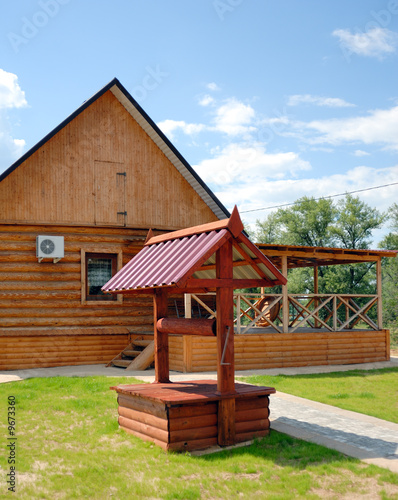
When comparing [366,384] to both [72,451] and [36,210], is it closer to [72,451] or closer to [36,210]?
[72,451]

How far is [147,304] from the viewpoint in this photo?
16.5 meters

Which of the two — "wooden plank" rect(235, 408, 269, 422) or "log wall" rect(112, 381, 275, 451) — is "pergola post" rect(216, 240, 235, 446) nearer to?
"log wall" rect(112, 381, 275, 451)

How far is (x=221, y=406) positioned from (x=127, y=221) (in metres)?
9.49

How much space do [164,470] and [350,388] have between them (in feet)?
22.5

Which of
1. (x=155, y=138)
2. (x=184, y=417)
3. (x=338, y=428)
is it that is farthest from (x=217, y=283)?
(x=155, y=138)

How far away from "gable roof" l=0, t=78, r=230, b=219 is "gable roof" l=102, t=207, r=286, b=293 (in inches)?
282

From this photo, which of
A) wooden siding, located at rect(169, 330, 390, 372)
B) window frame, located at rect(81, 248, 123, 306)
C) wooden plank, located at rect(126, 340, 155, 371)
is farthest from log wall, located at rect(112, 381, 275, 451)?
window frame, located at rect(81, 248, 123, 306)

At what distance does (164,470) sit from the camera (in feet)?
21.3

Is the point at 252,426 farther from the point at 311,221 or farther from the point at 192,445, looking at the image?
the point at 311,221

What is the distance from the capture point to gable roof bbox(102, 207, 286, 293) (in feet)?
24.5

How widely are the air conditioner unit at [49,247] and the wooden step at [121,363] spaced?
307 centimetres

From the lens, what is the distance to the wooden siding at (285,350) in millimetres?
14383

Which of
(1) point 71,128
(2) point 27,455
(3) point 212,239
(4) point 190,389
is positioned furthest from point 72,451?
(1) point 71,128

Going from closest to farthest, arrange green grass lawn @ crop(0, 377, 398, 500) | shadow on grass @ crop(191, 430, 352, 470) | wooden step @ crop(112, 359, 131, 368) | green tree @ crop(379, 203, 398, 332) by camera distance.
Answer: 1. green grass lawn @ crop(0, 377, 398, 500)
2. shadow on grass @ crop(191, 430, 352, 470)
3. wooden step @ crop(112, 359, 131, 368)
4. green tree @ crop(379, 203, 398, 332)
